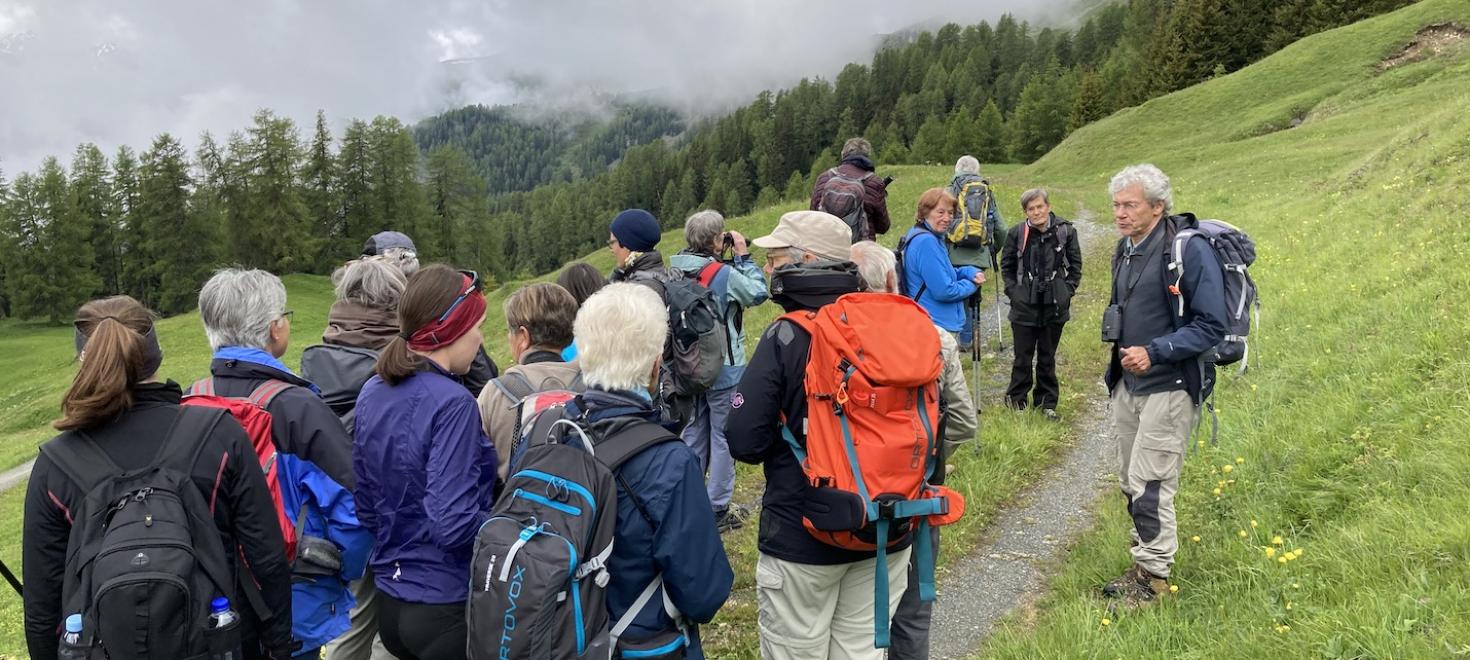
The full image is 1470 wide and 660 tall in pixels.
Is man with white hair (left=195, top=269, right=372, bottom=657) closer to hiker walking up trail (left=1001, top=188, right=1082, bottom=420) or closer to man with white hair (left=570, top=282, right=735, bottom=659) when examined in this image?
man with white hair (left=570, top=282, right=735, bottom=659)

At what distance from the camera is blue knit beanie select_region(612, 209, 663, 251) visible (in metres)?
6.28

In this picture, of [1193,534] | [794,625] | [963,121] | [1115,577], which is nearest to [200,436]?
[794,625]

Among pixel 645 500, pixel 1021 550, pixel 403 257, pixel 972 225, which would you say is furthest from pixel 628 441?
pixel 972 225

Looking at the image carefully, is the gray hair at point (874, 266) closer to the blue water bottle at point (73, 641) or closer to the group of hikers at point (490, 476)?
the group of hikers at point (490, 476)

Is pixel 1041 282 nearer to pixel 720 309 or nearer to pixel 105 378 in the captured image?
pixel 720 309

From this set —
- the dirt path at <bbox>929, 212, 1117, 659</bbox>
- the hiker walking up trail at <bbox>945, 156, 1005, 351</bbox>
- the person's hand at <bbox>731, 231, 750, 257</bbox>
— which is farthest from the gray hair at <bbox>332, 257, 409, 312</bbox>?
the hiker walking up trail at <bbox>945, 156, 1005, 351</bbox>

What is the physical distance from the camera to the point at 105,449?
2775mm

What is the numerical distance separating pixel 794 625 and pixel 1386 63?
153 ft

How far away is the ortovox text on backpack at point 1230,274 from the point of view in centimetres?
483

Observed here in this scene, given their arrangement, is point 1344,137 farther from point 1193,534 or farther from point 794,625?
point 794,625

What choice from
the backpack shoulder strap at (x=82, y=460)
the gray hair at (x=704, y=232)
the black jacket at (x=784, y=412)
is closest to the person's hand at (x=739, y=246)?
the gray hair at (x=704, y=232)

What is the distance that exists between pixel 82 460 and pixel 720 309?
13.6 ft

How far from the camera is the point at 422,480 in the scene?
3.30 m

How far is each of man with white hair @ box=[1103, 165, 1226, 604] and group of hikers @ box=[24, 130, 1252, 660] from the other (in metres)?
0.04
